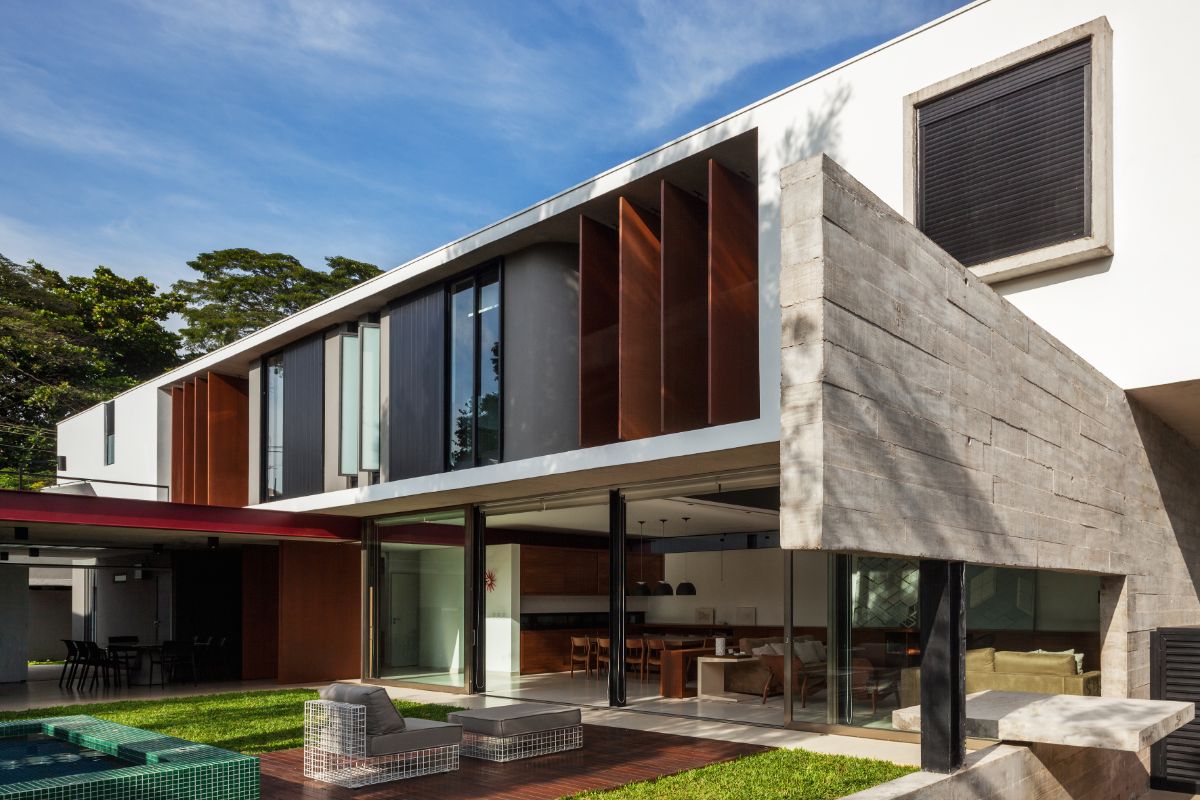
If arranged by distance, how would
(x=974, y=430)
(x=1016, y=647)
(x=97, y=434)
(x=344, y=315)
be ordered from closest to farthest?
(x=974, y=430)
(x=1016, y=647)
(x=344, y=315)
(x=97, y=434)

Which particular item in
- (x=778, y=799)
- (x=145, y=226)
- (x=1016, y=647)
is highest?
(x=145, y=226)

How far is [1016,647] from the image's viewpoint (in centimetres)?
947

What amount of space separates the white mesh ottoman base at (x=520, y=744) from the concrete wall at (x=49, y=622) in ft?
72.8

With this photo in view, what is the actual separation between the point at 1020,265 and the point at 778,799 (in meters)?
5.06

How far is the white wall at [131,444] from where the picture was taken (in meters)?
22.2

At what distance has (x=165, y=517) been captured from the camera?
14.9 meters

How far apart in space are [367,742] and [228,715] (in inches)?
224

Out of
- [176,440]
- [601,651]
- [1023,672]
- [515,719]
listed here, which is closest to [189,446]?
[176,440]

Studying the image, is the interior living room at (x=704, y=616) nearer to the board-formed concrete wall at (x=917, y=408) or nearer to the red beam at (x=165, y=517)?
the red beam at (x=165, y=517)

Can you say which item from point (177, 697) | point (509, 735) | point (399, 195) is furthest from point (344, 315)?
point (399, 195)

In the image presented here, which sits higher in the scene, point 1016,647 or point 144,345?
point 144,345

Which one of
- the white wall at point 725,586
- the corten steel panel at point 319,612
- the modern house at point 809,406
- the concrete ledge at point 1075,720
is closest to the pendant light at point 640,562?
the white wall at point 725,586

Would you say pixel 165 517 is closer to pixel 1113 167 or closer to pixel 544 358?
pixel 544 358

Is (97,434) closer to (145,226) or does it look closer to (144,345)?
(144,345)
